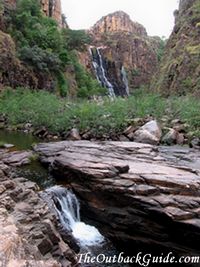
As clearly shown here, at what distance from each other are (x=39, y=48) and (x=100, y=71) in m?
15.8

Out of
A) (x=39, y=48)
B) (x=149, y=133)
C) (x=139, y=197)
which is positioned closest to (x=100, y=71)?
(x=39, y=48)

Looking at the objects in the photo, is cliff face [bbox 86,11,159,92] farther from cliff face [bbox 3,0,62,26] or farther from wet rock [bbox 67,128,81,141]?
wet rock [bbox 67,128,81,141]

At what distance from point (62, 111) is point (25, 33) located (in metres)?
13.4

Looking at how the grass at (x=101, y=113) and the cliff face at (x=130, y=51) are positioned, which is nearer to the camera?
the grass at (x=101, y=113)

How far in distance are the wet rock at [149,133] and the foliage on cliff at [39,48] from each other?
532 inches

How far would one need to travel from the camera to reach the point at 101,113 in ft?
49.2

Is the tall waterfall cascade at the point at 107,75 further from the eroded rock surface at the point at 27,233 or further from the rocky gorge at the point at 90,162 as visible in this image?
the eroded rock surface at the point at 27,233

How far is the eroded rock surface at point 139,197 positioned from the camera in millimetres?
6090

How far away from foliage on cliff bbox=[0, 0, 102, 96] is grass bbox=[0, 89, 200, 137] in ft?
24.2

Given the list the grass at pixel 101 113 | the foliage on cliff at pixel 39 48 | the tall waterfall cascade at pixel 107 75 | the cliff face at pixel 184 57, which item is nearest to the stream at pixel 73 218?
the grass at pixel 101 113

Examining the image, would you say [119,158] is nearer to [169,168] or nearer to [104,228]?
[169,168]

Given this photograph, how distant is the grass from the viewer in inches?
551

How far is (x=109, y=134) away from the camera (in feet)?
45.3

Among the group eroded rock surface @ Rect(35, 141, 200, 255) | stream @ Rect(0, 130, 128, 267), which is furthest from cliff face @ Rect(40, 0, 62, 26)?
eroded rock surface @ Rect(35, 141, 200, 255)
